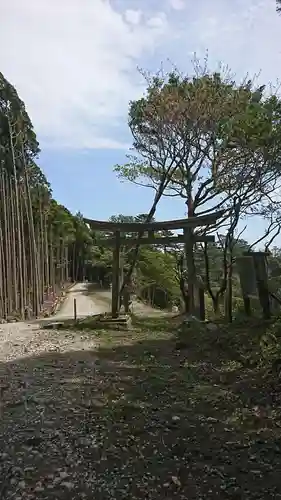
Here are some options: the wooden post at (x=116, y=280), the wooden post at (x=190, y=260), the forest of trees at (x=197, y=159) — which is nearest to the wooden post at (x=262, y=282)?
the forest of trees at (x=197, y=159)

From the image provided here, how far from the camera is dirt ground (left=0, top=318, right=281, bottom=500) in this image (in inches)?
121

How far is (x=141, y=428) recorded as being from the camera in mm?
4125

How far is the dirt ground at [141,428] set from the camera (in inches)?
121

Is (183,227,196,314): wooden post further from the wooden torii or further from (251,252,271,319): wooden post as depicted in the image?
(251,252,271,319): wooden post

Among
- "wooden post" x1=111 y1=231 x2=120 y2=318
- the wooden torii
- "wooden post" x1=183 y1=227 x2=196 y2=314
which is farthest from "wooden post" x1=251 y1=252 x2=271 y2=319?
"wooden post" x1=111 y1=231 x2=120 y2=318

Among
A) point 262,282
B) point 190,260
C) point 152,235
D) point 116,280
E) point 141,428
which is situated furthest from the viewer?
point 152,235

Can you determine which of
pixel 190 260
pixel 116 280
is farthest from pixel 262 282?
pixel 116 280

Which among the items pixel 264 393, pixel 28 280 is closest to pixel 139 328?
pixel 264 393

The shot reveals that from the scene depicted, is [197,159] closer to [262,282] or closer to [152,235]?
[152,235]

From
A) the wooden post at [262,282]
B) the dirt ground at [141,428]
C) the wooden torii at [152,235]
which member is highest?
the wooden torii at [152,235]

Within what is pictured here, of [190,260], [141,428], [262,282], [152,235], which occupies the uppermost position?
[152,235]

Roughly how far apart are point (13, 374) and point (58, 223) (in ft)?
104

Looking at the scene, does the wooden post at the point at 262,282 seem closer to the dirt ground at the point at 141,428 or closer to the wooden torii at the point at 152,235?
the dirt ground at the point at 141,428

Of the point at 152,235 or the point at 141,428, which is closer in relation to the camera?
the point at 141,428
